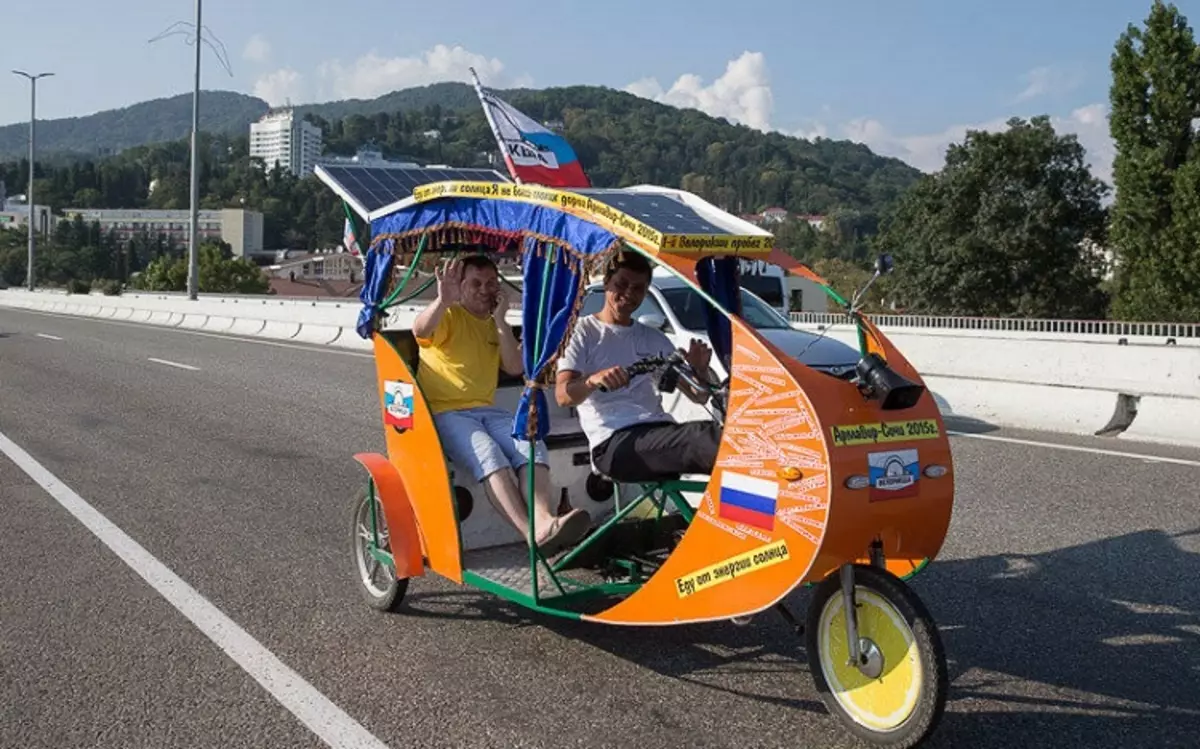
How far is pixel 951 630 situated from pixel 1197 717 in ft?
4.05

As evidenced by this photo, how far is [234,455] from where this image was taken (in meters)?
11.0

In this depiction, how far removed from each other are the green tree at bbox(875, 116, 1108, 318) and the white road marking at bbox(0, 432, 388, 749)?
51.3m

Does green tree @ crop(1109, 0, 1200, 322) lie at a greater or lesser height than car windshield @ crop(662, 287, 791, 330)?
greater

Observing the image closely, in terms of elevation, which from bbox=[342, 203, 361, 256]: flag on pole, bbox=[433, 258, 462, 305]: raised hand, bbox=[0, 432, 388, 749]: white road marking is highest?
bbox=[342, 203, 361, 256]: flag on pole

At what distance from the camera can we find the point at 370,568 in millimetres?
6523

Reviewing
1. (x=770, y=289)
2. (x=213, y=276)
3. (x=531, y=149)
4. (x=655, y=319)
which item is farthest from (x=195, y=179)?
(x=213, y=276)

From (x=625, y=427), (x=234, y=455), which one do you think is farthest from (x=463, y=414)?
(x=234, y=455)

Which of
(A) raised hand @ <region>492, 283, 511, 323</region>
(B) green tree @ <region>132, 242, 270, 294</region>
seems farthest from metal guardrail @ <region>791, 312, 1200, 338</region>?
(B) green tree @ <region>132, 242, 270, 294</region>

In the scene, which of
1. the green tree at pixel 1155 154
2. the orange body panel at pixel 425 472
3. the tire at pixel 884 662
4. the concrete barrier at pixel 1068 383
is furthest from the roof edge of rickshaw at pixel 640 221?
the green tree at pixel 1155 154

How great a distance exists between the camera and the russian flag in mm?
4398

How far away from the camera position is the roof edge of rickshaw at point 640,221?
15.6 feet

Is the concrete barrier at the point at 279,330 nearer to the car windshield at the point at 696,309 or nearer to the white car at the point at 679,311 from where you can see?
the white car at the point at 679,311

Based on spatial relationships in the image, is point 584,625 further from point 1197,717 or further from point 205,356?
point 205,356

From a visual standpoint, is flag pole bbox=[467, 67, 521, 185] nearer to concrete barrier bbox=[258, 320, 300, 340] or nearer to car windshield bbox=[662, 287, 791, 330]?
car windshield bbox=[662, 287, 791, 330]
